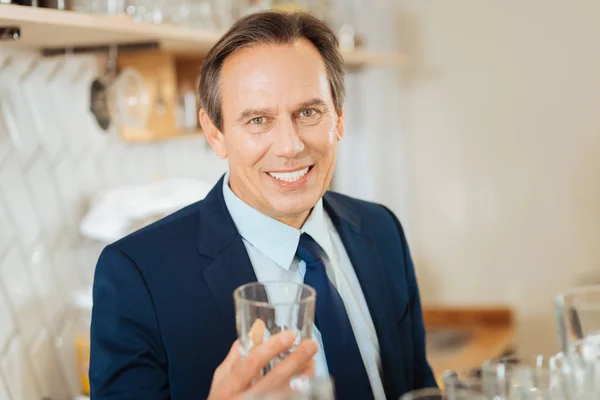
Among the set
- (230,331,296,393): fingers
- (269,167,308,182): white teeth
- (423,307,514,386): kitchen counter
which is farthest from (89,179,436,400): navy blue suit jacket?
(423,307,514,386): kitchen counter

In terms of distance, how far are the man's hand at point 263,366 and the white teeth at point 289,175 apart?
44cm

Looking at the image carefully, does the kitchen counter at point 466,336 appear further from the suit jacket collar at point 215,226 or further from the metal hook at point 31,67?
the metal hook at point 31,67

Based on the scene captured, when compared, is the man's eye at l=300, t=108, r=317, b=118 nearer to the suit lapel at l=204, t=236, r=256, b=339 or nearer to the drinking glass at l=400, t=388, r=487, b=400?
the suit lapel at l=204, t=236, r=256, b=339

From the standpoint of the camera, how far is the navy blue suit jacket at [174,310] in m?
1.24

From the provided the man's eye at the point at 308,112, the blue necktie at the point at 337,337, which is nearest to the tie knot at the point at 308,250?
the blue necktie at the point at 337,337

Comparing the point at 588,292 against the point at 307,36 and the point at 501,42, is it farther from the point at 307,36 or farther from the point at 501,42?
the point at 501,42

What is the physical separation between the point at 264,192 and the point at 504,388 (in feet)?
2.00

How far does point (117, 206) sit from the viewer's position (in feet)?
6.48

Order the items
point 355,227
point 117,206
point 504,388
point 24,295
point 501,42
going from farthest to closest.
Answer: point 501,42
point 117,206
point 24,295
point 355,227
point 504,388

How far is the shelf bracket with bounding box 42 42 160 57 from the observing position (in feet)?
6.14

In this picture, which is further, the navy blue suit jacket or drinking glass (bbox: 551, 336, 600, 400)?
the navy blue suit jacket

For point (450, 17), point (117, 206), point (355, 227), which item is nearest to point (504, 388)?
point (355, 227)

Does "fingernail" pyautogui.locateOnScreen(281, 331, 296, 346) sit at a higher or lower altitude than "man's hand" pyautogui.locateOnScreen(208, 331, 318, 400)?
higher

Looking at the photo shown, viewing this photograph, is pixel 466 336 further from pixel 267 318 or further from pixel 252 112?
pixel 267 318
